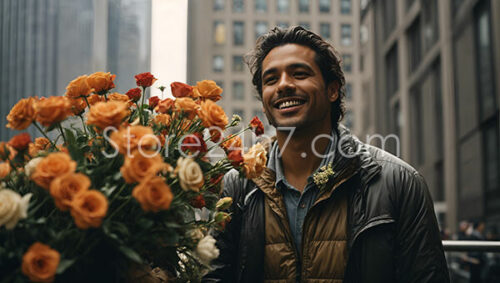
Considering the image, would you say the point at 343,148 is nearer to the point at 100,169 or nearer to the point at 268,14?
the point at 100,169

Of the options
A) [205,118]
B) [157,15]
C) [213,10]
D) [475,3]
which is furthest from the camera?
[213,10]

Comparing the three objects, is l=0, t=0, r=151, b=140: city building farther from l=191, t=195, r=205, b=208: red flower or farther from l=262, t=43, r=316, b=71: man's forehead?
l=191, t=195, r=205, b=208: red flower

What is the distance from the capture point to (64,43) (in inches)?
158

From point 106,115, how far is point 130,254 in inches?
15.0

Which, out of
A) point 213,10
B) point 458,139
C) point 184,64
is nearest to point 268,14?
point 213,10

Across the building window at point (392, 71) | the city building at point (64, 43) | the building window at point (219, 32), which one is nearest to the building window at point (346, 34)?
the building window at point (219, 32)

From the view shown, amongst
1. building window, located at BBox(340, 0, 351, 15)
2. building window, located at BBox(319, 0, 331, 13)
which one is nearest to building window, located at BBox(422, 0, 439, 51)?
building window, located at BBox(319, 0, 331, 13)

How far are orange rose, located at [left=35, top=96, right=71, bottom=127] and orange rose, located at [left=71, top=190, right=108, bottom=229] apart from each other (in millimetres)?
288

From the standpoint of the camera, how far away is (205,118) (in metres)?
1.68

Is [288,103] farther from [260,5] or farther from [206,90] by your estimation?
[260,5]

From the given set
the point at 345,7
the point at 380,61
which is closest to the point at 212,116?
the point at 380,61

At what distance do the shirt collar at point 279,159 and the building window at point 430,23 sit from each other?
1834 centimetres

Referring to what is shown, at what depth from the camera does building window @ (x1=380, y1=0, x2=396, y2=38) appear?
91.0ft

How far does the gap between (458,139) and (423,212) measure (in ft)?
54.1
